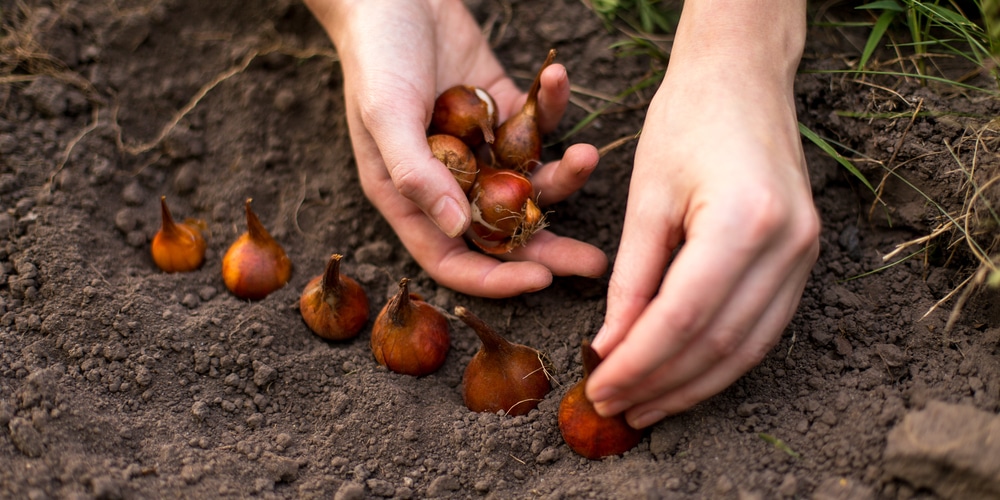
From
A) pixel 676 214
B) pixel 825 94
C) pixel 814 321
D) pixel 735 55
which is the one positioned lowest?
pixel 814 321

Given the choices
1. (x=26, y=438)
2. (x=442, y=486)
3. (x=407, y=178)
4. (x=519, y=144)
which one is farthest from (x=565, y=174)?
(x=26, y=438)

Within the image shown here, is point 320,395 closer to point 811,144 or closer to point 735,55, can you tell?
point 735,55

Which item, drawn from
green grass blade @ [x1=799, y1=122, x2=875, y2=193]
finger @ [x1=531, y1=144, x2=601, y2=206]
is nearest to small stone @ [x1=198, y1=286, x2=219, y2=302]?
finger @ [x1=531, y1=144, x2=601, y2=206]

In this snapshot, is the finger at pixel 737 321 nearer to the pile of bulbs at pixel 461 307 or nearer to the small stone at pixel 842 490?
the pile of bulbs at pixel 461 307

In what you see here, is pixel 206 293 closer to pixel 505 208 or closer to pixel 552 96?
pixel 505 208

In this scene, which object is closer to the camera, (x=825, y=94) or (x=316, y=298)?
(x=316, y=298)

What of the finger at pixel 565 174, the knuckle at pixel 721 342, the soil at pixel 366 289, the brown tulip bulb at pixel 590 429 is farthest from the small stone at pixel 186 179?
the knuckle at pixel 721 342

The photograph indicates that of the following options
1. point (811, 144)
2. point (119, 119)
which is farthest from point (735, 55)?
point (119, 119)
